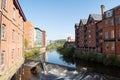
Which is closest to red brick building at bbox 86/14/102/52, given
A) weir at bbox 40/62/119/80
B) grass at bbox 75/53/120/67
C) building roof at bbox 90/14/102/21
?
building roof at bbox 90/14/102/21

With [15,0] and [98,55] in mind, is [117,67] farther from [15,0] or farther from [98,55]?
[15,0]

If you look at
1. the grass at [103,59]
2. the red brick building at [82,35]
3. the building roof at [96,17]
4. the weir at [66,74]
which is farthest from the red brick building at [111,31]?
the red brick building at [82,35]

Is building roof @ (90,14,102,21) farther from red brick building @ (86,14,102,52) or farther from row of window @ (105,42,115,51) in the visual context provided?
row of window @ (105,42,115,51)

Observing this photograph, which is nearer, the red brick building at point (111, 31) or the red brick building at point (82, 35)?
the red brick building at point (111, 31)

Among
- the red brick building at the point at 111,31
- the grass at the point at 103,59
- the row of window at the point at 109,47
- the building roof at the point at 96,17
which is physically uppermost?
the building roof at the point at 96,17

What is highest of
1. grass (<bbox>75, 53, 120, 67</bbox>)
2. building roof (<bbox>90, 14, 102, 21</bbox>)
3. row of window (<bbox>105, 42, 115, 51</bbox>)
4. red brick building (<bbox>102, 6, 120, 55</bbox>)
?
building roof (<bbox>90, 14, 102, 21</bbox>)

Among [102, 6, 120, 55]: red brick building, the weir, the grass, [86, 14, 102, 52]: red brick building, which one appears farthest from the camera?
[86, 14, 102, 52]: red brick building

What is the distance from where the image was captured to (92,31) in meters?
48.0

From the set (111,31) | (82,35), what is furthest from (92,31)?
(111,31)

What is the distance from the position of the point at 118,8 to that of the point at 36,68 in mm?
20277

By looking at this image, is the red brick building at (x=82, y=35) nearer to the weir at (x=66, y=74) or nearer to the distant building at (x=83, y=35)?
the distant building at (x=83, y=35)

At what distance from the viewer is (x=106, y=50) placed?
34.0 m

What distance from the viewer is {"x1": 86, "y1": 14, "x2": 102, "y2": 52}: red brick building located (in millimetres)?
46250

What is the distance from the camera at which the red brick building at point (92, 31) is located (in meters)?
46.2
